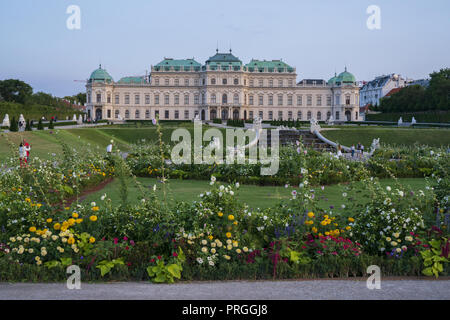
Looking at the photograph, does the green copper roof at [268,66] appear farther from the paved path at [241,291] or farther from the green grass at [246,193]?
the paved path at [241,291]

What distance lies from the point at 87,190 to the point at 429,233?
8.37m

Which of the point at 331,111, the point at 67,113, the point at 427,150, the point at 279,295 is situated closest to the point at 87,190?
the point at 279,295

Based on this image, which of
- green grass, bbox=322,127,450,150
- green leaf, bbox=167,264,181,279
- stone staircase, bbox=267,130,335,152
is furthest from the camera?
green grass, bbox=322,127,450,150

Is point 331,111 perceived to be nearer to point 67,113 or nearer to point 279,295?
point 67,113

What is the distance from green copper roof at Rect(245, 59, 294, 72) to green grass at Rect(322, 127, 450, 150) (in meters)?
40.2

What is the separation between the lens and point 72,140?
29.1 m

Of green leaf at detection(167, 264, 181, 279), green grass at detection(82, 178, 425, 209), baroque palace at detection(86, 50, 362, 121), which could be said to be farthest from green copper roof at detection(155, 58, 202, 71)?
green leaf at detection(167, 264, 181, 279)

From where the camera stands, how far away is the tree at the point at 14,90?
65.4 metres

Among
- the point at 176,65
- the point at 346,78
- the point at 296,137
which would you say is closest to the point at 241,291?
the point at 296,137

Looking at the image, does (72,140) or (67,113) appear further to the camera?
(67,113)

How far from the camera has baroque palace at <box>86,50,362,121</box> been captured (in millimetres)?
70125

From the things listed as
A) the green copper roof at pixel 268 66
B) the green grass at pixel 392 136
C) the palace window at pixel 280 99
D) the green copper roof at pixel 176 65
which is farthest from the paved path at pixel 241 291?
the palace window at pixel 280 99

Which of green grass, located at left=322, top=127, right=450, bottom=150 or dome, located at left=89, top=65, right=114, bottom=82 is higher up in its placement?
dome, located at left=89, top=65, right=114, bottom=82

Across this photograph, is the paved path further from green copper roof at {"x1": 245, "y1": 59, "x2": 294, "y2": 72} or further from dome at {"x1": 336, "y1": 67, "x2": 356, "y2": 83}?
dome at {"x1": 336, "y1": 67, "x2": 356, "y2": 83}
